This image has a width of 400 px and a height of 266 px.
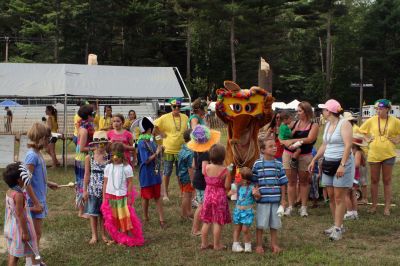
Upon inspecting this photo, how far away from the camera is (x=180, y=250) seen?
585 centimetres

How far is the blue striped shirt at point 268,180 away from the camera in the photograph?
567 cm

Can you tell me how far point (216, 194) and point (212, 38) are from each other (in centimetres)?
4104

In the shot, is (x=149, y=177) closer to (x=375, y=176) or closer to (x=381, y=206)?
(x=375, y=176)

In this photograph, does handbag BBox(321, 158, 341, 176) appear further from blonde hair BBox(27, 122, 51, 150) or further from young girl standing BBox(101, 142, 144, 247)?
blonde hair BBox(27, 122, 51, 150)

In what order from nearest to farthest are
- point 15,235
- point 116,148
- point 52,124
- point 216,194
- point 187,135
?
point 15,235
point 216,194
point 116,148
point 187,135
point 52,124

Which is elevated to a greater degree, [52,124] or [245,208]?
[52,124]

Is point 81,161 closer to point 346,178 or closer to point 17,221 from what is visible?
point 17,221

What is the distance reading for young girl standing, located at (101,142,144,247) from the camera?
19.5ft

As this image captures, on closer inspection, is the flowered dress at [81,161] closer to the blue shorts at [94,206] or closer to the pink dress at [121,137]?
the pink dress at [121,137]

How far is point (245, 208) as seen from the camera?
18.7ft

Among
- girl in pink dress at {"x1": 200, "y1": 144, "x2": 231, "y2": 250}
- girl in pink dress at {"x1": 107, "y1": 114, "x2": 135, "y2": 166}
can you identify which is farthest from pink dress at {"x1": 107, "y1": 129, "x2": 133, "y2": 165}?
girl in pink dress at {"x1": 200, "y1": 144, "x2": 231, "y2": 250}

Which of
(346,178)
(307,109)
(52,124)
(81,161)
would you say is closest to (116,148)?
(81,161)

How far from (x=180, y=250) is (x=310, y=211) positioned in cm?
287

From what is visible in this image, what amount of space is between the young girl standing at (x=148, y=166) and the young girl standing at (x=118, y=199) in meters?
0.81
